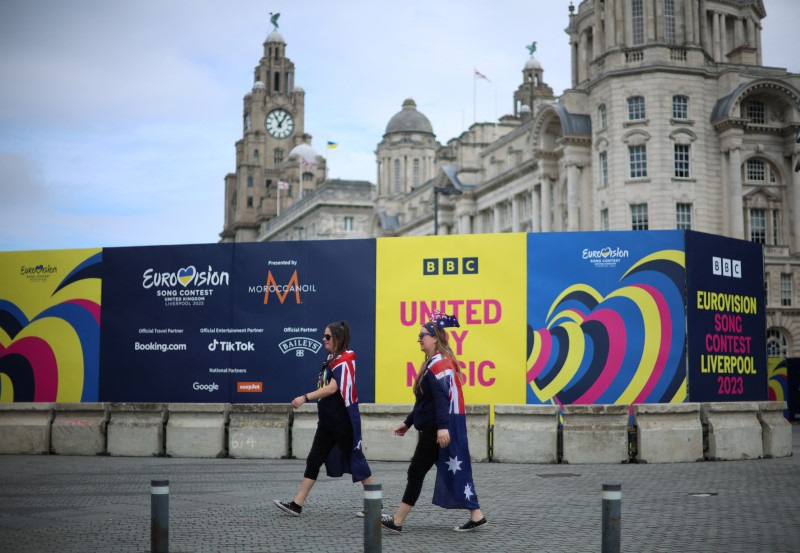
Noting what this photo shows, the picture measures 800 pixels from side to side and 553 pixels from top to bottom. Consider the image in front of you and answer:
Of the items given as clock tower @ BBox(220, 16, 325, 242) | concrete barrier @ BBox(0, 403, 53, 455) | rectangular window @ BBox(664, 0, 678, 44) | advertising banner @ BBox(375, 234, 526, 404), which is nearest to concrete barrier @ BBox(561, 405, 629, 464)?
advertising banner @ BBox(375, 234, 526, 404)

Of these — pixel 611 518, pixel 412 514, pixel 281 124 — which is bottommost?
pixel 412 514

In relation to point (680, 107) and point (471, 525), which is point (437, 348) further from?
point (680, 107)

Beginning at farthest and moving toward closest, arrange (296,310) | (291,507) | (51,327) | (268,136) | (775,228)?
(268,136), (775,228), (51,327), (296,310), (291,507)

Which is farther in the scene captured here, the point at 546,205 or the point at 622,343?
the point at 546,205

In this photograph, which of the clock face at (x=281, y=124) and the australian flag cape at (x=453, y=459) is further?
the clock face at (x=281, y=124)

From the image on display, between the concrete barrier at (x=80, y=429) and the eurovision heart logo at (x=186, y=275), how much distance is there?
2.63m

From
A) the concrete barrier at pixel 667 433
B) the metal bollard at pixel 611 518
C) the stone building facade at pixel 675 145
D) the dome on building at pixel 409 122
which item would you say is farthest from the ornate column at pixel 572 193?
the metal bollard at pixel 611 518

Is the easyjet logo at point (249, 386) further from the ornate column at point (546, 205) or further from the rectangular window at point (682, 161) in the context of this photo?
the ornate column at point (546, 205)

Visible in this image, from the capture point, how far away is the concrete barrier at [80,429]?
18.1 metres

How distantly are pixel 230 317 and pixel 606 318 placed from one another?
22.2 ft

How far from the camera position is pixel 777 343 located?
5994 cm

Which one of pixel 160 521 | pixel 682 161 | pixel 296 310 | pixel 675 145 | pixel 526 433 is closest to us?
pixel 160 521

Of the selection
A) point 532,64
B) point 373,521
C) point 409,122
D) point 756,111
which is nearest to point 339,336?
point 373,521

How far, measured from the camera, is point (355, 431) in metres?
10.5
